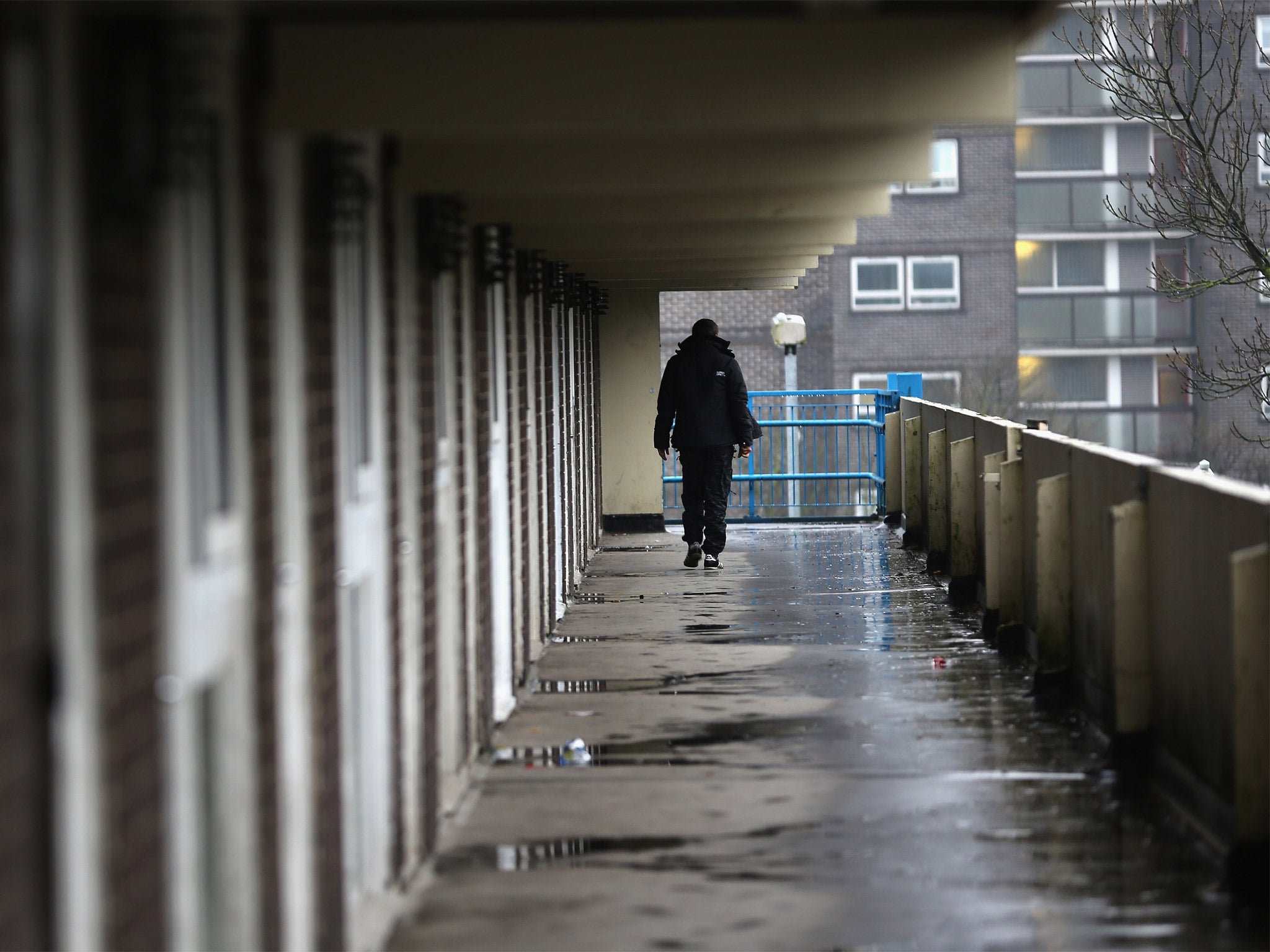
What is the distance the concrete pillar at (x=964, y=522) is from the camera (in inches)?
535

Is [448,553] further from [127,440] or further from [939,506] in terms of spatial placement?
[939,506]

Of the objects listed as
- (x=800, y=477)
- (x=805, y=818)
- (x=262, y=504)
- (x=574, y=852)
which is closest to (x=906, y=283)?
(x=800, y=477)

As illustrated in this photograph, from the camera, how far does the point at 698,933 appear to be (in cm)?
558

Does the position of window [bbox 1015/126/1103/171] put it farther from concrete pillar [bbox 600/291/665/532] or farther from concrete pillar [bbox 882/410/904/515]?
concrete pillar [bbox 600/291/665/532]

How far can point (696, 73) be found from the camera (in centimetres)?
503

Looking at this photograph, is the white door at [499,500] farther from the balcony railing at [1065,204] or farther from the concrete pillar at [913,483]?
the balcony railing at [1065,204]

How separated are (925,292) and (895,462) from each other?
23.9 meters

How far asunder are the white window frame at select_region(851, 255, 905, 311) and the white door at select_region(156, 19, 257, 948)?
39466 millimetres

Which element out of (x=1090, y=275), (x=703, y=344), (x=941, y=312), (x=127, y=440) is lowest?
(x=127, y=440)

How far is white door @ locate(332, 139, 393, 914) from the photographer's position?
5.24m

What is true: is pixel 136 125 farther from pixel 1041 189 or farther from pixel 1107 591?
pixel 1041 189

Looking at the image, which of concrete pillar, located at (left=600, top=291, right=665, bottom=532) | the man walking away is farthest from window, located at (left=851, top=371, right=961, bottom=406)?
the man walking away

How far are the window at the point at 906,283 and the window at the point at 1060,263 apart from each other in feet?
8.90

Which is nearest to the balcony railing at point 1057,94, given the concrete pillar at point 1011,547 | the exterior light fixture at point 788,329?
Answer: the exterior light fixture at point 788,329
